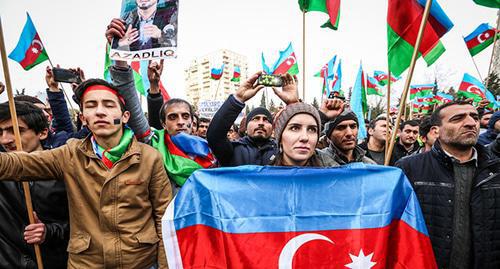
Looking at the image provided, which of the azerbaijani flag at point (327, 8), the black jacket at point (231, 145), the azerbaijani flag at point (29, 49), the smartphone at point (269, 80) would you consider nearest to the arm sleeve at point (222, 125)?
the black jacket at point (231, 145)

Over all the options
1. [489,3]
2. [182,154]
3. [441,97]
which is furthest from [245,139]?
[441,97]

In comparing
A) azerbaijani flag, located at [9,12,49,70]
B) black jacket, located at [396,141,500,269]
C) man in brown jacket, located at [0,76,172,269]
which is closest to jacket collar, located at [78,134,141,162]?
man in brown jacket, located at [0,76,172,269]

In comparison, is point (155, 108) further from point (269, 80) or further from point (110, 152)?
point (269, 80)

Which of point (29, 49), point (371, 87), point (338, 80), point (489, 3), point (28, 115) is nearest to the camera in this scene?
point (28, 115)

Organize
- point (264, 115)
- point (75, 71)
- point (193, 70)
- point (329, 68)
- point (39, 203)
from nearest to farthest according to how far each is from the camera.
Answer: point (39, 203) < point (75, 71) < point (264, 115) < point (329, 68) < point (193, 70)

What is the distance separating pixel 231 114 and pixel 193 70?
10336 centimetres

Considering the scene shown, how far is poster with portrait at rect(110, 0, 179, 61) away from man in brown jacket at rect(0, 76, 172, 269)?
0.57 metres

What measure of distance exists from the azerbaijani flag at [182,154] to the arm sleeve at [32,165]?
2.59 feet

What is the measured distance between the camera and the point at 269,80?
8.29 feet

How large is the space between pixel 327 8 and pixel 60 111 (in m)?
4.22

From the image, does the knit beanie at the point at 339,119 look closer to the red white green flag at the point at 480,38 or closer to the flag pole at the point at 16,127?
the flag pole at the point at 16,127

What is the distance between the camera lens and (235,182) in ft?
6.28

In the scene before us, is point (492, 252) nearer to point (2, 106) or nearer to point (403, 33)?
point (403, 33)

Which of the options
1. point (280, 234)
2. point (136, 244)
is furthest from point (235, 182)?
point (136, 244)
